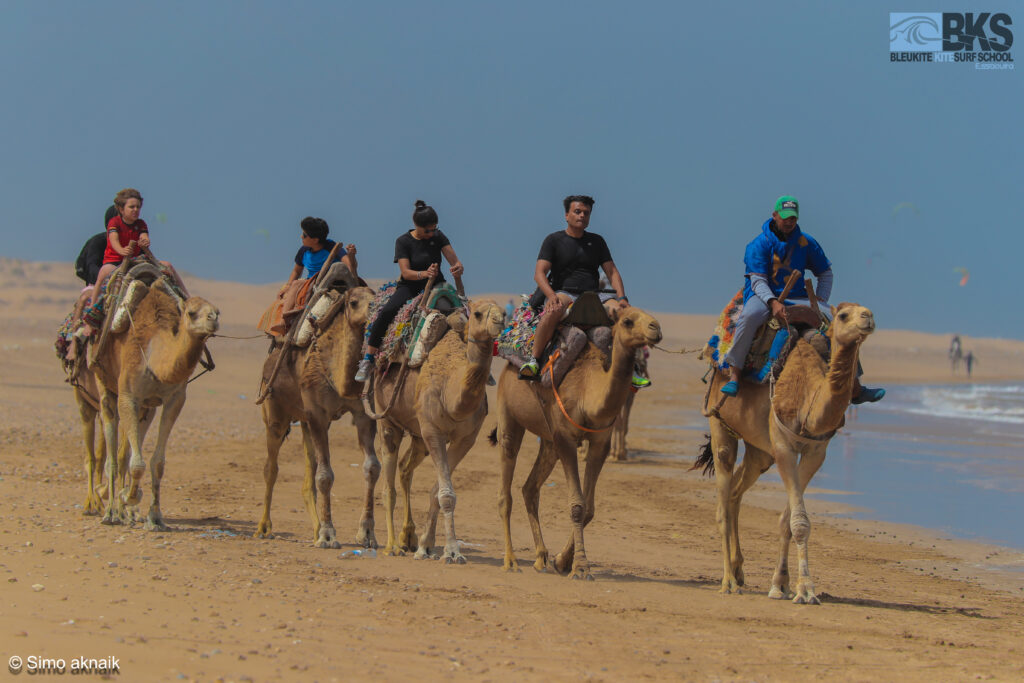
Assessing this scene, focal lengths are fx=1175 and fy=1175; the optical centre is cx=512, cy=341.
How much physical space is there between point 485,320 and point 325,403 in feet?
9.93

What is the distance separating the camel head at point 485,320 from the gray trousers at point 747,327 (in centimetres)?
219

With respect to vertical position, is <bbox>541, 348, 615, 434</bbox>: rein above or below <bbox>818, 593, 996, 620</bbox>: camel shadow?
above

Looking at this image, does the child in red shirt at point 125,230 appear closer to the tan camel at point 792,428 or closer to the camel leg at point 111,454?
the camel leg at point 111,454

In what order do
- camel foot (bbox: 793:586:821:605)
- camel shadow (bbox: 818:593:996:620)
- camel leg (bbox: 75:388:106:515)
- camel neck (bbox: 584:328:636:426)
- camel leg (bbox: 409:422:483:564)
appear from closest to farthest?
camel foot (bbox: 793:586:821:605), camel shadow (bbox: 818:593:996:620), camel neck (bbox: 584:328:636:426), camel leg (bbox: 409:422:483:564), camel leg (bbox: 75:388:106:515)

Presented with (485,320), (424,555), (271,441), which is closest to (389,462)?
(424,555)

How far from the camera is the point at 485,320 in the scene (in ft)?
34.2

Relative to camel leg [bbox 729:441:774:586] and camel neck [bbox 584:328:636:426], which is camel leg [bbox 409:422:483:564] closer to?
camel neck [bbox 584:328:636:426]

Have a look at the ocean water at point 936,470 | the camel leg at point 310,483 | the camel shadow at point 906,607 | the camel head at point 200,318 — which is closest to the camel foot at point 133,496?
the camel leg at point 310,483

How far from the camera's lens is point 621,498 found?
57.6 ft

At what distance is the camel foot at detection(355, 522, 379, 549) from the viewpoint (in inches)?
481

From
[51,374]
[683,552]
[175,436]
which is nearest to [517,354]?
[683,552]

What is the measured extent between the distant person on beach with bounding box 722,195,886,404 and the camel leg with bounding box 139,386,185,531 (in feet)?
19.0

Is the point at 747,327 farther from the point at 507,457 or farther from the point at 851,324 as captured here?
the point at 507,457

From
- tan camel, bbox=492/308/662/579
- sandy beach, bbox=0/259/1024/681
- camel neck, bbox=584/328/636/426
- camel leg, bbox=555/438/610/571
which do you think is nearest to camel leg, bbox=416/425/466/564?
sandy beach, bbox=0/259/1024/681
